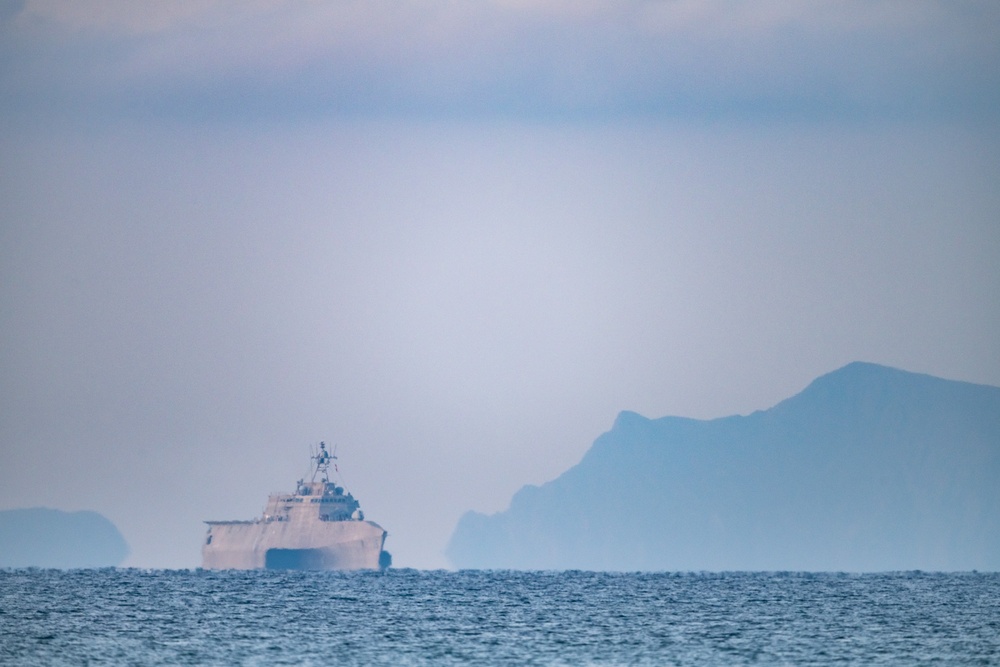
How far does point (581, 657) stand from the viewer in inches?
2803

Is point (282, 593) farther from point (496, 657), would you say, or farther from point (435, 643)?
point (496, 657)

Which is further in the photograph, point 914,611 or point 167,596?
point 167,596

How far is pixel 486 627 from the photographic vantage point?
297 ft

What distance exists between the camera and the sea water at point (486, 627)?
2815 inches

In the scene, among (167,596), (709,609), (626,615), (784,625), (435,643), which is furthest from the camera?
(167,596)

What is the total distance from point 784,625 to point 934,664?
24999mm

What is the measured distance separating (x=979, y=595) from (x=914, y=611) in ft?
134

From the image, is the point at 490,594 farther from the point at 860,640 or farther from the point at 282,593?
the point at 860,640

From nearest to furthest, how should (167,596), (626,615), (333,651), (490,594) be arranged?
(333,651) → (626,615) → (167,596) → (490,594)

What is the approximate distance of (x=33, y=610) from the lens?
4154 inches

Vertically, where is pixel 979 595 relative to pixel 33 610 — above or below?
above

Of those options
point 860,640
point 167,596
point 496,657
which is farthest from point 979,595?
point 496,657

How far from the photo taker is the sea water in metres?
71.5

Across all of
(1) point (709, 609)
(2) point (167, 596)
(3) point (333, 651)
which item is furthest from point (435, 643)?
(2) point (167, 596)
